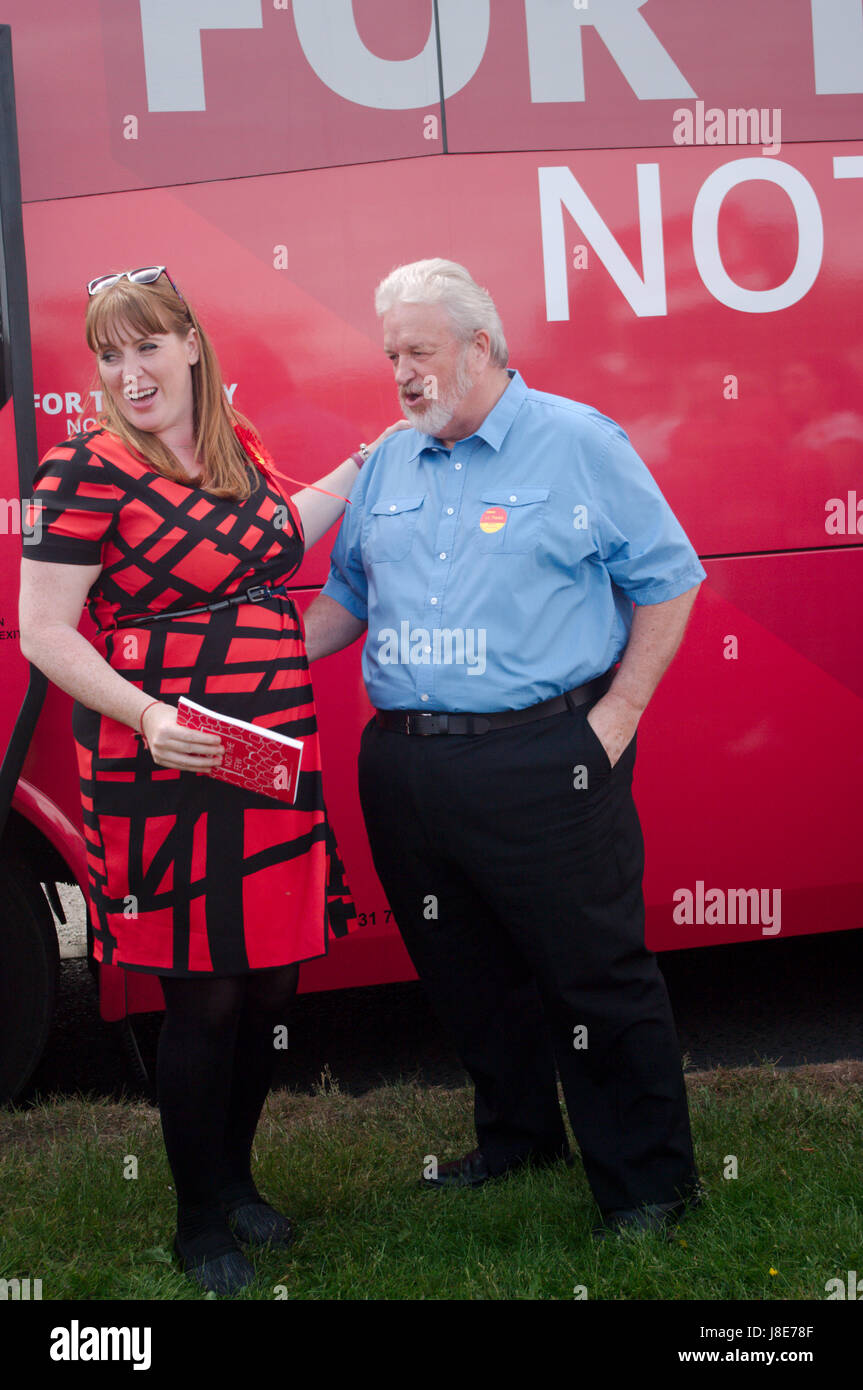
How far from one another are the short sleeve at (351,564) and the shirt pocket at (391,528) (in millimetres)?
65

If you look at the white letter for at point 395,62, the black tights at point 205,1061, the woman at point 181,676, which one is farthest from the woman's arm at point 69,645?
the white letter for at point 395,62

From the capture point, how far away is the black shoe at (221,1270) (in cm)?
228

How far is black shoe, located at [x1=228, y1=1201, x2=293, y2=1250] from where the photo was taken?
8.06 ft

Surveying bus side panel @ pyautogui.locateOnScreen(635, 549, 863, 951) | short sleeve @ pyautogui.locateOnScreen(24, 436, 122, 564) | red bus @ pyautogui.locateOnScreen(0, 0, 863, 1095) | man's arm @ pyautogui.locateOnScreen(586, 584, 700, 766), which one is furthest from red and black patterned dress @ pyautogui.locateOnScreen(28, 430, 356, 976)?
bus side panel @ pyautogui.locateOnScreen(635, 549, 863, 951)

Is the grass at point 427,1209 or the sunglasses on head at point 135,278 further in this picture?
the grass at point 427,1209

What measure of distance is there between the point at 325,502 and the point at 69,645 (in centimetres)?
69

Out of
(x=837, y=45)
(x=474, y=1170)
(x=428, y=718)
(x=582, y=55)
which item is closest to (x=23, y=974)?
(x=474, y=1170)

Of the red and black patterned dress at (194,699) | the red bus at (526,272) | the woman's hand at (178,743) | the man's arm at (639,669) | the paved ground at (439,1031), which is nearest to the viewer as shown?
the woman's hand at (178,743)

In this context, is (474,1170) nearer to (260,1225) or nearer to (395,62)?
(260,1225)

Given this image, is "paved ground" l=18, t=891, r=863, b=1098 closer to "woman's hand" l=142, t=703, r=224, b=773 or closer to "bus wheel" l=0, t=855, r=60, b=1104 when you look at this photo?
Result: "bus wheel" l=0, t=855, r=60, b=1104

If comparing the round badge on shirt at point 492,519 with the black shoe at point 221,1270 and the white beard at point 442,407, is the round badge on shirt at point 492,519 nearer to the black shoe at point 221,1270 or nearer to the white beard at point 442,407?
the white beard at point 442,407
